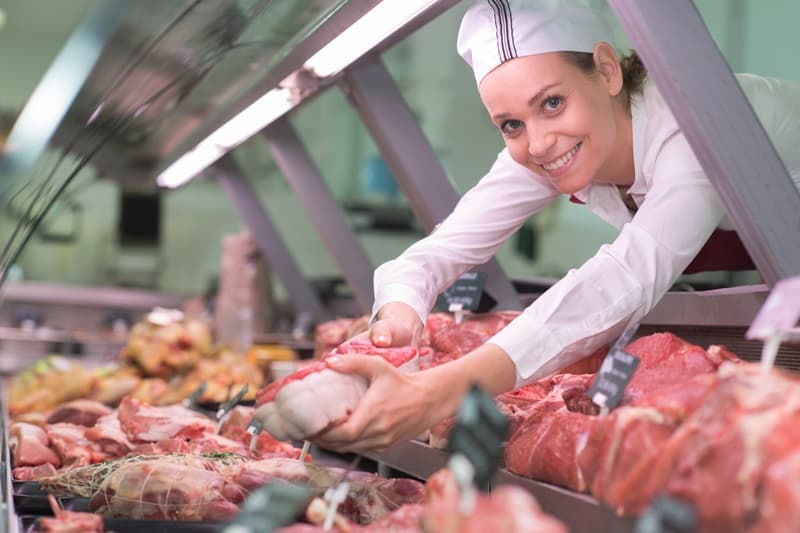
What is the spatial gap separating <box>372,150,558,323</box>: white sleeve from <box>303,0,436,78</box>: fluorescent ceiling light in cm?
53

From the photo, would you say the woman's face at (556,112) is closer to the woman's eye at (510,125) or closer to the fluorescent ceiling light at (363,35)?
the woman's eye at (510,125)

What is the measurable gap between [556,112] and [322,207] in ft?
8.87

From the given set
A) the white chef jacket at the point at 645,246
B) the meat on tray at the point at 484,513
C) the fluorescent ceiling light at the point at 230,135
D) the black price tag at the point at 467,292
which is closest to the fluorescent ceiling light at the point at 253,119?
the fluorescent ceiling light at the point at 230,135

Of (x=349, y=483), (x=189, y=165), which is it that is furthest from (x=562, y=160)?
(x=189, y=165)

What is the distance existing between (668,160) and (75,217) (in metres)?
10.5

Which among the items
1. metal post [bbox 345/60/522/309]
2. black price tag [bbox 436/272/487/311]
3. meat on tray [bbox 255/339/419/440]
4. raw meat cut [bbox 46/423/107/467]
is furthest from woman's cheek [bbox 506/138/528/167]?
raw meat cut [bbox 46/423/107/467]

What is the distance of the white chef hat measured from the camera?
2377 mm

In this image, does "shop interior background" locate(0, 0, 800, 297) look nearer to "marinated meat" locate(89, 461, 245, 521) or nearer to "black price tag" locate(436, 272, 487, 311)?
"black price tag" locate(436, 272, 487, 311)

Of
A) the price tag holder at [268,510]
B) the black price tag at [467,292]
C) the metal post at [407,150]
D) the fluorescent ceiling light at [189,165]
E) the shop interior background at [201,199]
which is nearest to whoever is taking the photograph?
the price tag holder at [268,510]

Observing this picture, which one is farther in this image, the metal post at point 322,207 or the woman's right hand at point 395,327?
the metal post at point 322,207

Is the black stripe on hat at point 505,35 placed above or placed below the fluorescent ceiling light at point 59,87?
above

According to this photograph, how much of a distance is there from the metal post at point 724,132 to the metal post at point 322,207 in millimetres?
2798

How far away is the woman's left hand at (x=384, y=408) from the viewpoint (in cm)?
191

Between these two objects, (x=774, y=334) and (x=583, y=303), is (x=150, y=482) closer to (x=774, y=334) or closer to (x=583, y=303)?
(x=583, y=303)
